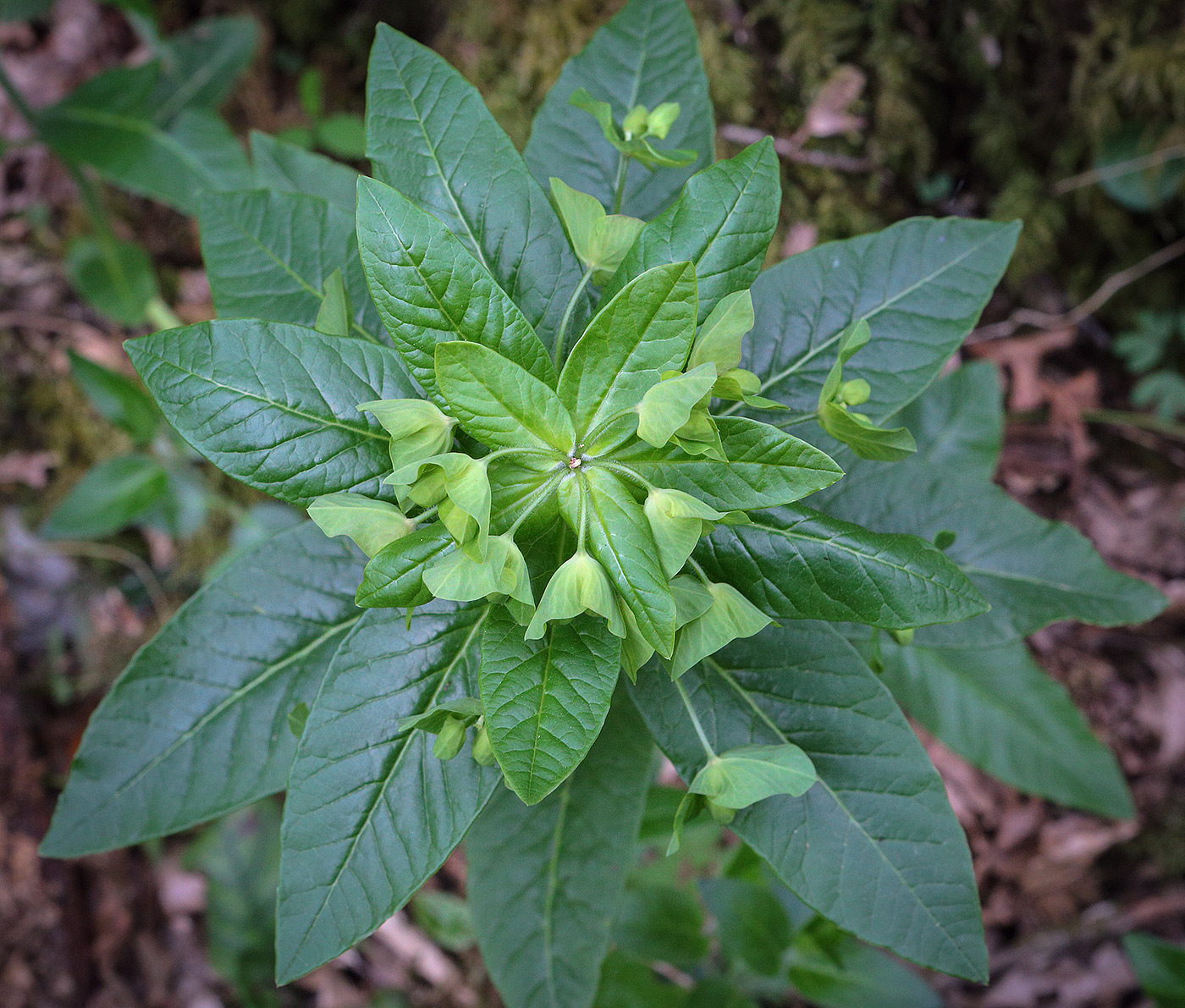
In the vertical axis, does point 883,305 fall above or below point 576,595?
above

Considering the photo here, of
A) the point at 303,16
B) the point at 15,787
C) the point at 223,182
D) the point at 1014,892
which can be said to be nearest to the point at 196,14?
the point at 303,16

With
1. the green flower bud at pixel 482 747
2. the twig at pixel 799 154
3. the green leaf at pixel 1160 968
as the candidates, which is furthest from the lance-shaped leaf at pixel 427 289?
the green leaf at pixel 1160 968

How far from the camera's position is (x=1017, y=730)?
90.3 inches

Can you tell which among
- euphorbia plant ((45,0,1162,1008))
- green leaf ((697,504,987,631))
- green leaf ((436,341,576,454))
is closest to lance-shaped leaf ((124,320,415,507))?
euphorbia plant ((45,0,1162,1008))

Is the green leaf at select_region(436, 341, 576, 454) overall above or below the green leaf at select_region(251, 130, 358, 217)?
below

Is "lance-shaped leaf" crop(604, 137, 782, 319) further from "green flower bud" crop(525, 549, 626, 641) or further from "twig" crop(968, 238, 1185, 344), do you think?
"twig" crop(968, 238, 1185, 344)

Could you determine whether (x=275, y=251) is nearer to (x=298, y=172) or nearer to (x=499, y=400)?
(x=298, y=172)

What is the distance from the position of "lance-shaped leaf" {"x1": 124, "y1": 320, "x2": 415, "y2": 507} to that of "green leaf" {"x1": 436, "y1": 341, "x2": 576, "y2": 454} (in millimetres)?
216

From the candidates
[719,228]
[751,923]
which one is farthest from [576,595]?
[751,923]

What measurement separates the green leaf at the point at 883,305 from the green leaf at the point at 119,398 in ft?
A: 6.40

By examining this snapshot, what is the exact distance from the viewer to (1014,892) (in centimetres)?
293

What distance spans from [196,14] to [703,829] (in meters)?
3.51

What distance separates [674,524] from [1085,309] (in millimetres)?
2533

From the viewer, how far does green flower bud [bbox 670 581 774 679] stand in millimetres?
1095
